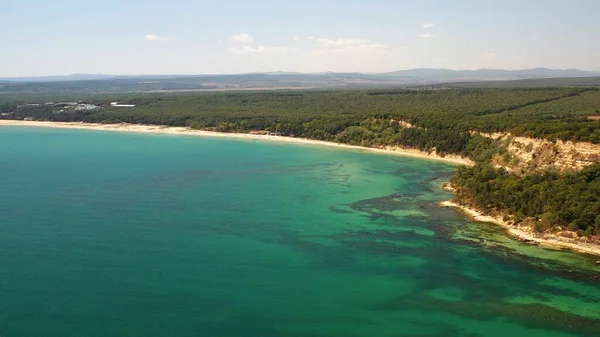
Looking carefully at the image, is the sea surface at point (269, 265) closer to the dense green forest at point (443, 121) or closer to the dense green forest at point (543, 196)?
the dense green forest at point (543, 196)

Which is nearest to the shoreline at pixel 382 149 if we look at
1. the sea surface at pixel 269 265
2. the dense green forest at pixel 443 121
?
the dense green forest at pixel 443 121

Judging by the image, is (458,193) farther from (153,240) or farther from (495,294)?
(153,240)

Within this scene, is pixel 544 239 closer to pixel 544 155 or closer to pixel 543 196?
pixel 543 196

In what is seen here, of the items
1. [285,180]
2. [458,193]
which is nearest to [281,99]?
[285,180]

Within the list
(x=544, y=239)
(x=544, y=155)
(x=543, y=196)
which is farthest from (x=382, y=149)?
(x=544, y=239)

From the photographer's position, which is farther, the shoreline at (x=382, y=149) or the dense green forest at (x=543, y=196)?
the dense green forest at (x=543, y=196)

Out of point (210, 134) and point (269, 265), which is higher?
point (210, 134)
